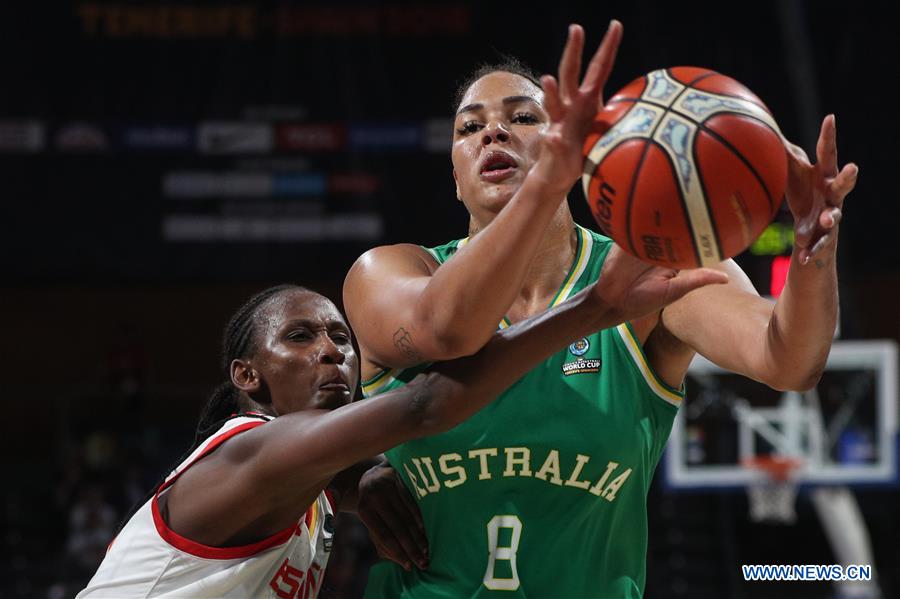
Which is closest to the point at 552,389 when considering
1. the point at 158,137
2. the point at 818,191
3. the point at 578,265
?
the point at 578,265

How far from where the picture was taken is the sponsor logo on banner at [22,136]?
36.2 ft

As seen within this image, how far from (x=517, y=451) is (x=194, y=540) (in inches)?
32.6

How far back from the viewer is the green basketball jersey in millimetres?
2521

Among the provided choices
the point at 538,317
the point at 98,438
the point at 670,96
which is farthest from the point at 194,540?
the point at 98,438

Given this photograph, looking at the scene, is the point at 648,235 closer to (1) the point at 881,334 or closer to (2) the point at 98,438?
(2) the point at 98,438

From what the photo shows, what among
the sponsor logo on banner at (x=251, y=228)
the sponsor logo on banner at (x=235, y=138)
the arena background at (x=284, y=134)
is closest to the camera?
the arena background at (x=284, y=134)

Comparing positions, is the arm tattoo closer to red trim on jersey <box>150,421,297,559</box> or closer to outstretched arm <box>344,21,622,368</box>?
outstretched arm <box>344,21,622,368</box>

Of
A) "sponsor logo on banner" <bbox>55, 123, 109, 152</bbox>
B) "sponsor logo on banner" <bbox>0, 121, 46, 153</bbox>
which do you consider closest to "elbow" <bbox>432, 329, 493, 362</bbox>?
"sponsor logo on banner" <bbox>55, 123, 109, 152</bbox>

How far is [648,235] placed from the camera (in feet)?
7.03

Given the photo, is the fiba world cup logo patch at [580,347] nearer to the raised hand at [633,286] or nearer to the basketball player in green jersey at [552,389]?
the basketball player in green jersey at [552,389]

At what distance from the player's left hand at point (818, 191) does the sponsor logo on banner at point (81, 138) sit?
32.1 ft

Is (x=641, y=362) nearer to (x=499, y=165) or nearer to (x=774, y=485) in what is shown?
(x=499, y=165)

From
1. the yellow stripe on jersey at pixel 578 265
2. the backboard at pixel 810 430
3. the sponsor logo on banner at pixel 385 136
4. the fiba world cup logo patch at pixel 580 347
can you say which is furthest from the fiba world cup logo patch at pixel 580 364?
the sponsor logo on banner at pixel 385 136

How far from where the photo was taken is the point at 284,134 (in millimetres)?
11203
